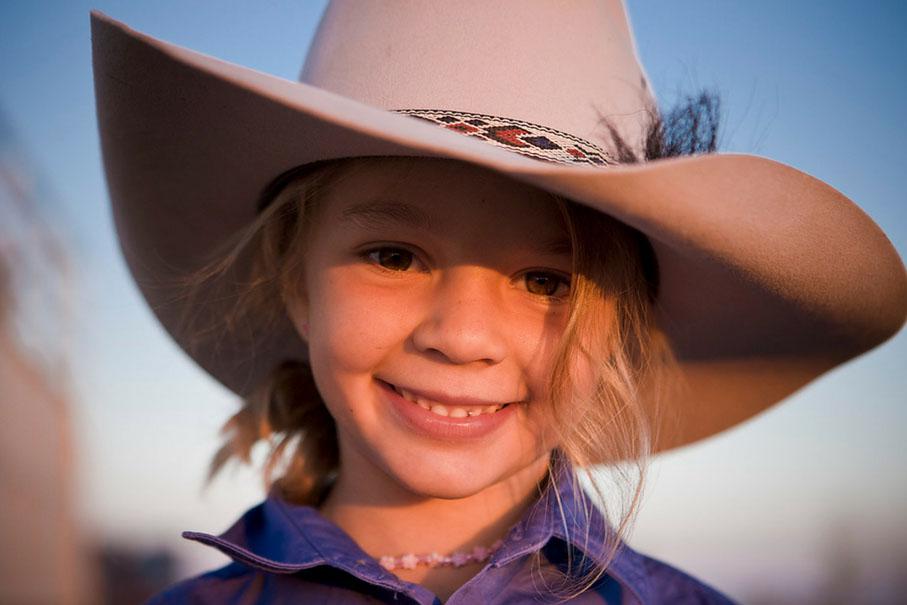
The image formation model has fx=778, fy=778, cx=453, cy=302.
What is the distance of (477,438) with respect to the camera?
1.56m

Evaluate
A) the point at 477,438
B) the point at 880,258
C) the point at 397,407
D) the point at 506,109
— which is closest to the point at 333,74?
the point at 506,109

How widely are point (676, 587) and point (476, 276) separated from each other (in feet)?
2.89

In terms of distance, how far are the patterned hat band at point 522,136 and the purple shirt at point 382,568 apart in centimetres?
73

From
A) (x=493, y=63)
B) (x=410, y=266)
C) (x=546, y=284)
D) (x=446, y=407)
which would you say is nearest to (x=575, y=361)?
(x=546, y=284)

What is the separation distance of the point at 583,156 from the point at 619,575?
83 cm

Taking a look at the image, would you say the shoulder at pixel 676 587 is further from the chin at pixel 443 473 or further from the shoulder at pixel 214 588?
the shoulder at pixel 214 588

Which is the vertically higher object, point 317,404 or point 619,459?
point 619,459

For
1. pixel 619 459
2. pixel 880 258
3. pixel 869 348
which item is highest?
pixel 880 258

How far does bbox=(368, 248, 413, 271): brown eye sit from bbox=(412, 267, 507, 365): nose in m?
0.10

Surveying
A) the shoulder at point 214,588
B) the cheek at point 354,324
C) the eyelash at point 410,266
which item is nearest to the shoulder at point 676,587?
the eyelash at point 410,266

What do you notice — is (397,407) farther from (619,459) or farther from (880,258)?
(880,258)

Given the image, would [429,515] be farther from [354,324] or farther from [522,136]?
[522,136]

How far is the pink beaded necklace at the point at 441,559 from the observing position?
165 cm

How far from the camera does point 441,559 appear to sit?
1.66 metres
